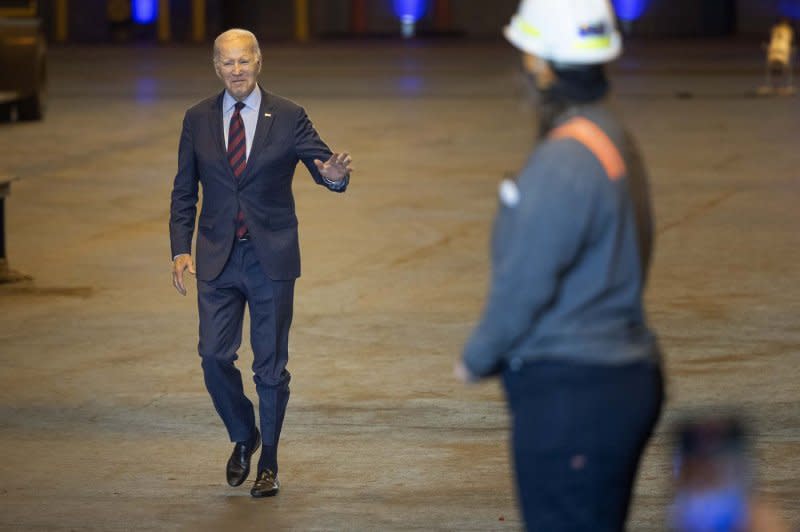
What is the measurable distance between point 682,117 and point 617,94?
411 cm

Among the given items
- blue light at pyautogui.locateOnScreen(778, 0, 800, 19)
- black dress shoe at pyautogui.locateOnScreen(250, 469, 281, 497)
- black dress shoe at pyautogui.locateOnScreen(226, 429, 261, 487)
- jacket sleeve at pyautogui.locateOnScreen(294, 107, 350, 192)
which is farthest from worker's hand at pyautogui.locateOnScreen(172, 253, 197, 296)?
blue light at pyautogui.locateOnScreen(778, 0, 800, 19)

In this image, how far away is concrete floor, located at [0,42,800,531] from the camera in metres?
6.11

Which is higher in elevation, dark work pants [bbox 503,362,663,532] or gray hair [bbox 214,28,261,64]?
A: gray hair [bbox 214,28,261,64]

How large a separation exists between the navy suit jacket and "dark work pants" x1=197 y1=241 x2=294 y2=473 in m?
0.07

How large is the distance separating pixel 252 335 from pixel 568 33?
116 inches

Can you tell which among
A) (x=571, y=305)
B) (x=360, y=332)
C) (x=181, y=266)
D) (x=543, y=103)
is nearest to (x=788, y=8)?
(x=360, y=332)

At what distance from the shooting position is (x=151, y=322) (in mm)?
9438

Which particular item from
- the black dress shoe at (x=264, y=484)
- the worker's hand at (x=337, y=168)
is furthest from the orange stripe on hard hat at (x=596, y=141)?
the black dress shoe at (x=264, y=484)

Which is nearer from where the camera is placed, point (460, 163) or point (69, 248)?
point (69, 248)

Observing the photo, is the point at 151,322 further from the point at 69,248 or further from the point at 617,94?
the point at 617,94

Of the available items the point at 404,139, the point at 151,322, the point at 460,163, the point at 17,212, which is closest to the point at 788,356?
the point at 151,322

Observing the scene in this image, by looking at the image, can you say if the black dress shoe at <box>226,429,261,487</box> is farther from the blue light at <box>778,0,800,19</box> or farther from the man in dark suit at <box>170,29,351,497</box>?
the blue light at <box>778,0,800,19</box>

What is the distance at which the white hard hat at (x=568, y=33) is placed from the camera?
3.40 m

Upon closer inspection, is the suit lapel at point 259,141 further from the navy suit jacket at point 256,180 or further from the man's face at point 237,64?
the man's face at point 237,64
